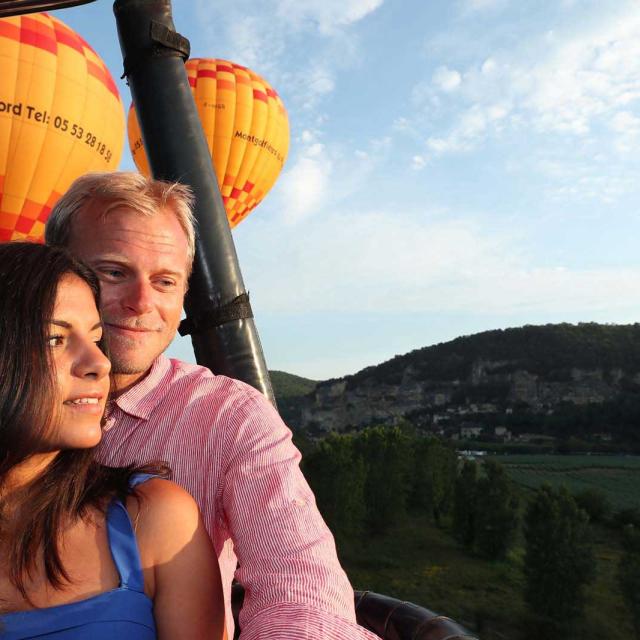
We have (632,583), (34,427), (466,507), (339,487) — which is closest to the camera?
(34,427)

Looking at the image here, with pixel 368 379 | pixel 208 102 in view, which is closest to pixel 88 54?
pixel 208 102

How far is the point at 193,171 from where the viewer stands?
269cm

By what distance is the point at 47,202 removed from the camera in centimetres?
826

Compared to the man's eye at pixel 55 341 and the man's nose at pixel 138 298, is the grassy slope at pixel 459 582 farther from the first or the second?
A: the man's eye at pixel 55 341

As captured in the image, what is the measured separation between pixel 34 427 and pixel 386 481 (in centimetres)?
4384

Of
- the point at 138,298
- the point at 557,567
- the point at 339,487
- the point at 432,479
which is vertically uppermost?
the point at 138,298

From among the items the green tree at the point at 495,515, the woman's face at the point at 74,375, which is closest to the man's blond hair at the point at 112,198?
the woman's face at the point at 74,375

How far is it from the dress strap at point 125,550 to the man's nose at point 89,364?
23 centimetres

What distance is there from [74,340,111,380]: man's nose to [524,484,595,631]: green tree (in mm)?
36397

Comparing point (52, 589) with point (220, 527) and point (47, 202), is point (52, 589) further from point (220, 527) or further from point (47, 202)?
point (47, 202)

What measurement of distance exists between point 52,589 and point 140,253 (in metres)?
0.76

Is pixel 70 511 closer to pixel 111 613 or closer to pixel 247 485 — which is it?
pixel 111 613

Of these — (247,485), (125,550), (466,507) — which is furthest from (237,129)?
(466,507)

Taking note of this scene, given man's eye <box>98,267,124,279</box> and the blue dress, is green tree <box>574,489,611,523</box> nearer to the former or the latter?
man's eye <box>98,267,124,279</box>
